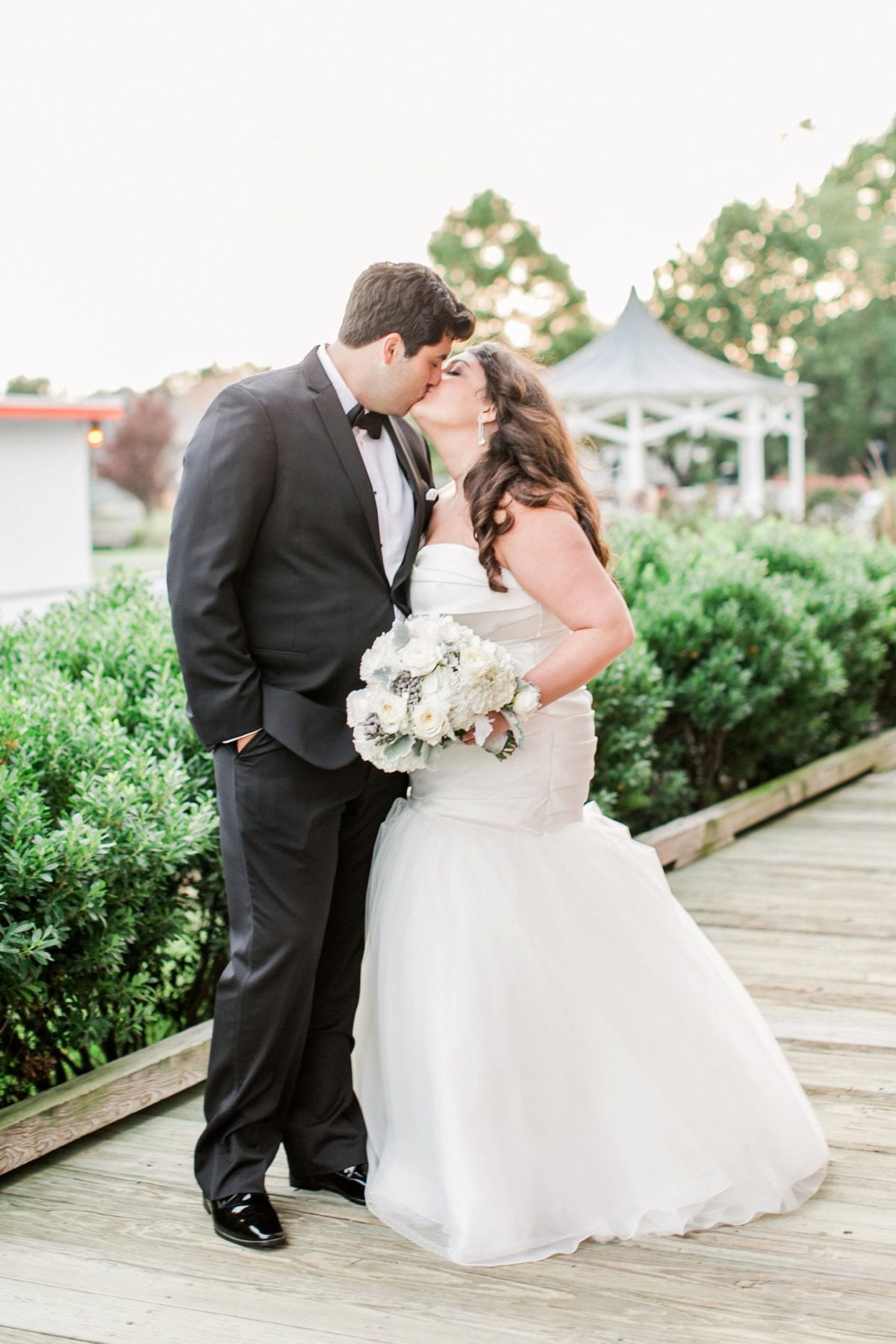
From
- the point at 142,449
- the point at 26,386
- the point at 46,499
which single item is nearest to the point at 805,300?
the point at 142,449

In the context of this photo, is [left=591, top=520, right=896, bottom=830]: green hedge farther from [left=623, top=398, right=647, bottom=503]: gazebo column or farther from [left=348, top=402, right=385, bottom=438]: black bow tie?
[left=623, top=398, right=647, bottom=503]: gazebo column

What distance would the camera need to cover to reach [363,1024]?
3.16 m

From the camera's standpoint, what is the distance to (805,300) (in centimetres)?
5219

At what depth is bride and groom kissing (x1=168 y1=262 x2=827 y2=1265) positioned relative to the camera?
2.80 m

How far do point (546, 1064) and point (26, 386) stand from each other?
4729 centimetres

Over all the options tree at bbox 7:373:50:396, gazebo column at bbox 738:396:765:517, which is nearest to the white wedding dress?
gazebo column at bbox 738:396:765:517

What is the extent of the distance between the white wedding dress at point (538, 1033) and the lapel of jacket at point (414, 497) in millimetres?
56

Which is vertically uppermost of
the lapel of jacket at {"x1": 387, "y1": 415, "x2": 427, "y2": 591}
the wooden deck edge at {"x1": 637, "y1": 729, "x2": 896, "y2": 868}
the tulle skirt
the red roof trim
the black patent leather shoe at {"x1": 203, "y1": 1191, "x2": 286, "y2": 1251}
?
the lapel of jacket at {"x1": 387, "y1": 415, "x2": 427, "y2": 591}

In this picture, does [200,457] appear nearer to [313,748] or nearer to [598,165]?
[313,748]

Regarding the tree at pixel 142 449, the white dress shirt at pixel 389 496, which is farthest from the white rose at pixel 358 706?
the tree at pixel 142 449

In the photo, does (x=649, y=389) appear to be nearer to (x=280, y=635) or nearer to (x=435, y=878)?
(x=435, y=878)

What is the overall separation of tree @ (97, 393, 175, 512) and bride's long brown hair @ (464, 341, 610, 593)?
46.3 m

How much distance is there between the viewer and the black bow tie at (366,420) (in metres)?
2.91

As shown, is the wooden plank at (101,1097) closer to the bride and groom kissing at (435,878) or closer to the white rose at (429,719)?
the bride and groom kissing at (435,878)
